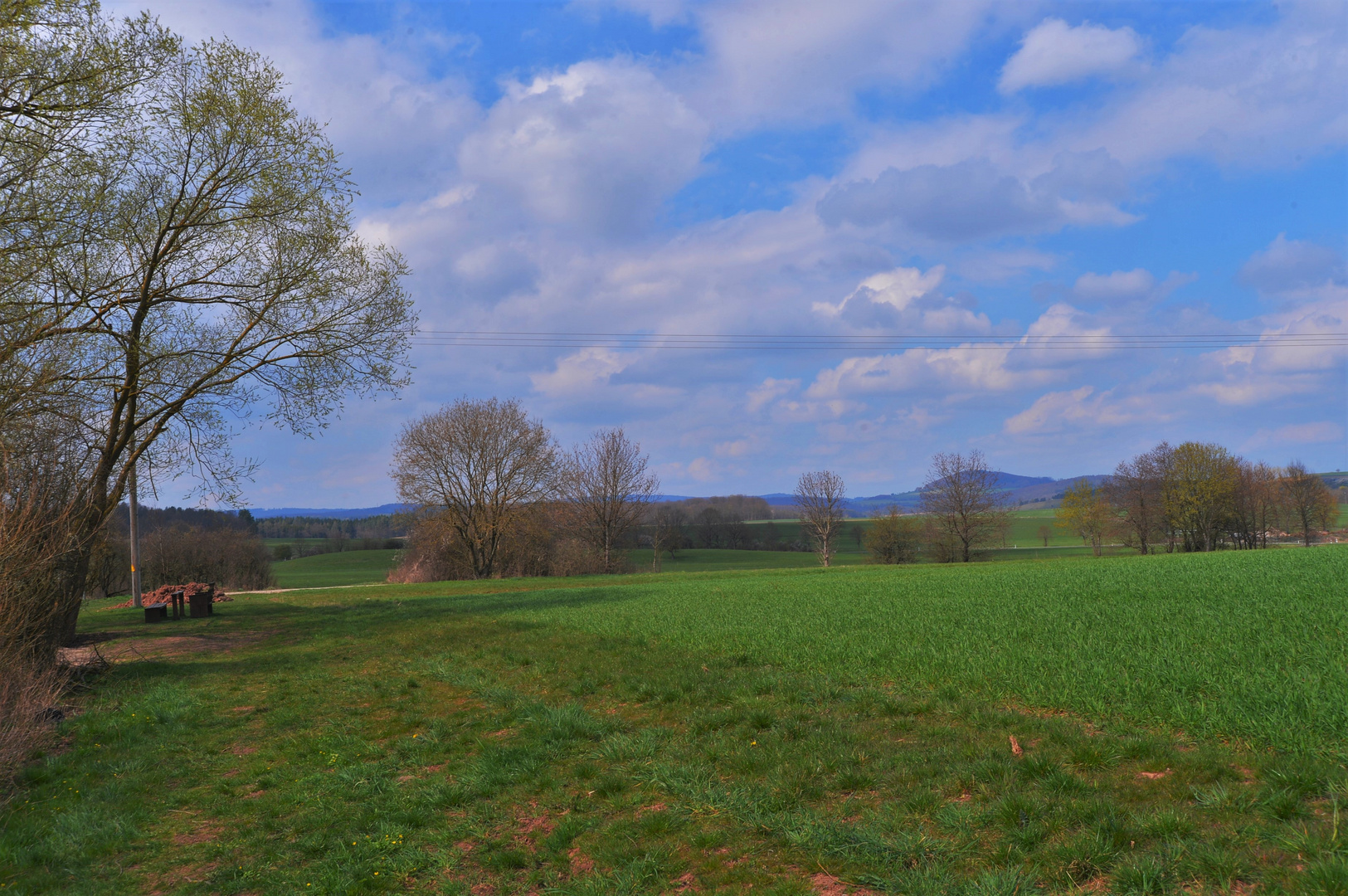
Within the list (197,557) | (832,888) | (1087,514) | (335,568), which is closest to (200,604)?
(832,888)

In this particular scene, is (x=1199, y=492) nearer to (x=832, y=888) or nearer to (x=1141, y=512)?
(x=1141, y=512)

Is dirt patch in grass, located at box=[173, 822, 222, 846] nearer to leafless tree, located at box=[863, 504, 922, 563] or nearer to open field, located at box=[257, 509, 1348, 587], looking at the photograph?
open field, located at box=[257, 509, 1348, 587]

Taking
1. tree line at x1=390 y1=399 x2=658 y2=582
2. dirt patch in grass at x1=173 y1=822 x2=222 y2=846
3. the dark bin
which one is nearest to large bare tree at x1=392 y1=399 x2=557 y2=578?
tree line at x1=390 y1=399 x2=658 y2=582

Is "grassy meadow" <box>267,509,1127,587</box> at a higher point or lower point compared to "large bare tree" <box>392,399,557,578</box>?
lower

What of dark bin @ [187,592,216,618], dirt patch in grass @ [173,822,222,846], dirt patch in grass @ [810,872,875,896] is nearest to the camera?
dirt patch in grass @ [810,872,875,896]

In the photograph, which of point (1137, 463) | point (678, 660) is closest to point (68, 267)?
point (678, 660)

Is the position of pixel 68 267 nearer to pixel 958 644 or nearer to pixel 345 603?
pixel 345 603

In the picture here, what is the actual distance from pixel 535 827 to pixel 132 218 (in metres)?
18.0

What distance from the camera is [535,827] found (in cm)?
640

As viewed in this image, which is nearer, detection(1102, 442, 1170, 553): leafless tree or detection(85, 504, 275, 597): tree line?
detection(85, 504, 275, 597): tree line

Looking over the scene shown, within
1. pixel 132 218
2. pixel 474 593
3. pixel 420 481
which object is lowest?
pixel 474 593

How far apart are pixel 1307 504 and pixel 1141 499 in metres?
22.2

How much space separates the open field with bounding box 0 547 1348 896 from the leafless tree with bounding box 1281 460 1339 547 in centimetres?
8962

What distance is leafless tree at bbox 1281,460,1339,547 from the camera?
269ft
